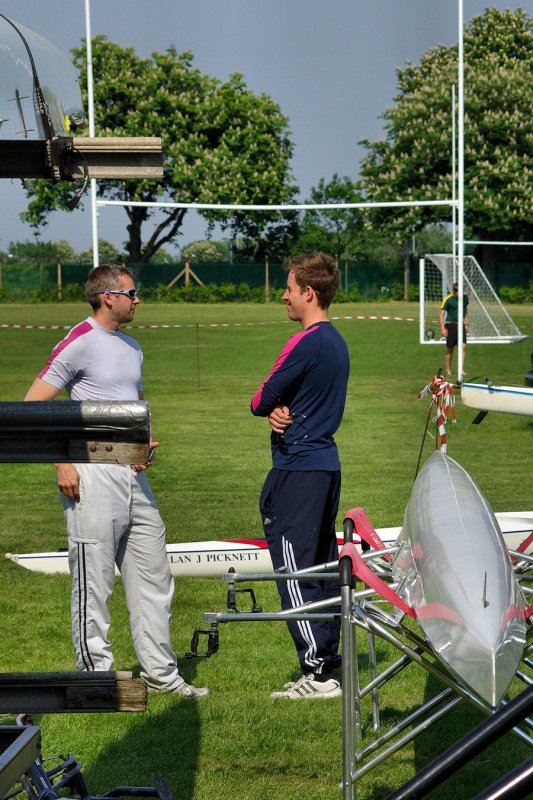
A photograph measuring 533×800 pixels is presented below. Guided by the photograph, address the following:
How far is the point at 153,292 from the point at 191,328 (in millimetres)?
2877

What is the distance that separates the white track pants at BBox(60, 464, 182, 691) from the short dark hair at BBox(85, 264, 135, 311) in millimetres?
745

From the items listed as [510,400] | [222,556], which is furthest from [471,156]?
[222,556]

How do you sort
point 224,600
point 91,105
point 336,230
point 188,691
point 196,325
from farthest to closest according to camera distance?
1. point 336,230
2. point 196,325
3. point 91,105
4. point 224,600
5. point 188,691

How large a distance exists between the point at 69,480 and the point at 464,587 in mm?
2356

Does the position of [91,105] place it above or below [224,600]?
above

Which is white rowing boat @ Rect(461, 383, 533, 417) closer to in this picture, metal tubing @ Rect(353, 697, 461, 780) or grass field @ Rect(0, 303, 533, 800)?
grass field @ Rect(0, 303, 533, 800)

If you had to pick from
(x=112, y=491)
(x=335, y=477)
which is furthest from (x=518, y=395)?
(x=112, y=491)

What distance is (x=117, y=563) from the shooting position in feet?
16.8

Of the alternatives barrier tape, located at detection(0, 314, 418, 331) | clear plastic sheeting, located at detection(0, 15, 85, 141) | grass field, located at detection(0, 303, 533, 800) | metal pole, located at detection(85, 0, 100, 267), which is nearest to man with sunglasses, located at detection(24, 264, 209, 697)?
grass field, located at detection(0, 303, 533, 800)

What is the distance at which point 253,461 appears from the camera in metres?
12.6

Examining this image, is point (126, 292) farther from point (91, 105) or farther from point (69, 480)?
point (91, 105)

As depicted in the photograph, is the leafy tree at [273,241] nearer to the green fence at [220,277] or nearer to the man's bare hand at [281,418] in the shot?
the green fence at [220,277]

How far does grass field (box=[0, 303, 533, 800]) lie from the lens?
430 cm

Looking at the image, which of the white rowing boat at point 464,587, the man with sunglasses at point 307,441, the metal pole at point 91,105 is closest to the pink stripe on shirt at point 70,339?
the man with sunglasses at point 307,441
